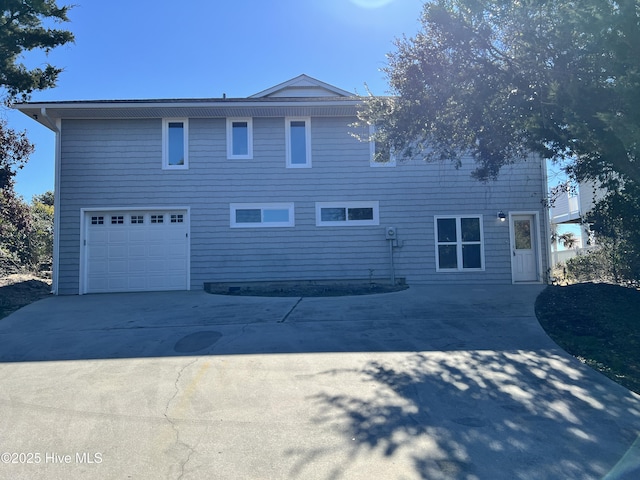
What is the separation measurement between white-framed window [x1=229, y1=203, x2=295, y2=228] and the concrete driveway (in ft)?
17.7

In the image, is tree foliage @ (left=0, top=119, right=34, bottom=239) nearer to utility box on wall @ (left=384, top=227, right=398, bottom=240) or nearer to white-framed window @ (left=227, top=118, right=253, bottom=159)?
white-framed window @ (left=227, top=118, right=253, bottom=159)

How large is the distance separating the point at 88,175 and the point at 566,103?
500 inches

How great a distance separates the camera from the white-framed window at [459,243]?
44.7 feet

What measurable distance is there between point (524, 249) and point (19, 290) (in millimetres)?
15297

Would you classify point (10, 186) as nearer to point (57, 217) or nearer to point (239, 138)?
point (57, 217)

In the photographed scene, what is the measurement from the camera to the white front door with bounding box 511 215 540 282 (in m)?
13.7

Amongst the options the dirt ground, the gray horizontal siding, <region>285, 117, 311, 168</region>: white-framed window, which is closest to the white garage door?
the gray horizontal siding

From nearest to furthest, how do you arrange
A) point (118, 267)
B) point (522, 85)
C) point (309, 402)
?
point (309, 402) < point (522, 85) < point (118, 267)

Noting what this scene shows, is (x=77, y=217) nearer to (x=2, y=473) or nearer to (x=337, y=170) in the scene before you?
(x=337, y=170)

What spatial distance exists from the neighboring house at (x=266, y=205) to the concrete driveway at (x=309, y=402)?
5.04m

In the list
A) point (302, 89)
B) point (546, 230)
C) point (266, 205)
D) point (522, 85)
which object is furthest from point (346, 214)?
point (522, 85)

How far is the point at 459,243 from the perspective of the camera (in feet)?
44.9

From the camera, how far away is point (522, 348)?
21.1ft

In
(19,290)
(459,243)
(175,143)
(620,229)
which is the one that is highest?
(175,143)
